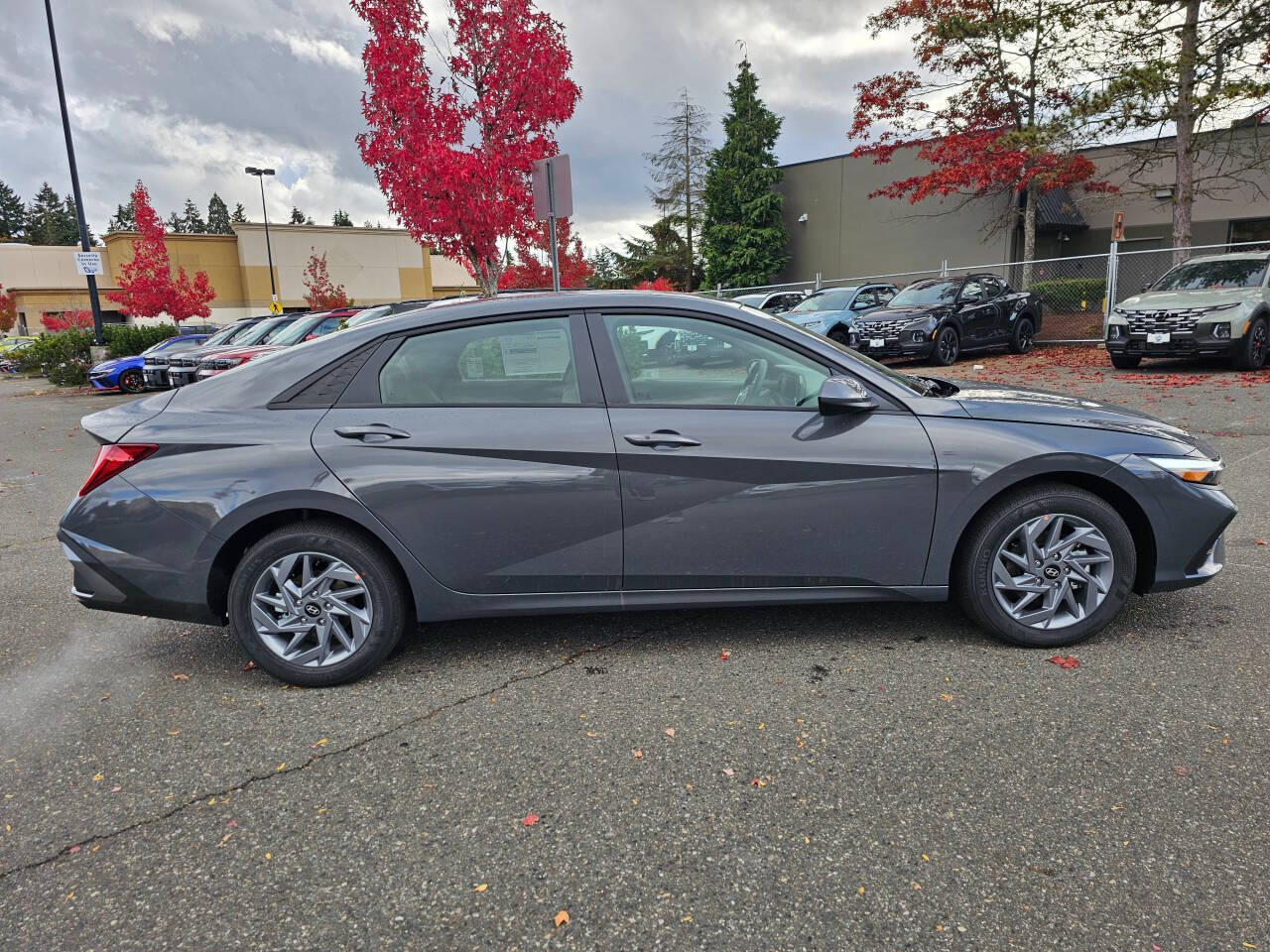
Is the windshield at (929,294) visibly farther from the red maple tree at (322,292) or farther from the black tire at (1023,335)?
the red maple tree at (322,292)

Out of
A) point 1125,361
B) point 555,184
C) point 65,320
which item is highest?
point 555,184

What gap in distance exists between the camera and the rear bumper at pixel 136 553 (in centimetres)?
327

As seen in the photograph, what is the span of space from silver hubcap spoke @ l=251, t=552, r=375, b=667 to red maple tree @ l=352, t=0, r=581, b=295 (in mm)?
11226

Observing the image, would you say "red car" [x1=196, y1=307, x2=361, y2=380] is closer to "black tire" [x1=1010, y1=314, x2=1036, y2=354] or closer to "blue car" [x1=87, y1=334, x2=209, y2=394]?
"blue car" [x1=87, y1=334, x2=209, y2=394]

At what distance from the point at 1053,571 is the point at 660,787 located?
1977mm

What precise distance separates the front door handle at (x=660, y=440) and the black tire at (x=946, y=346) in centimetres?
1236

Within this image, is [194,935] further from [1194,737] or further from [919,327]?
[919,327]

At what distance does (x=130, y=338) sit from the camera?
77.4 ft

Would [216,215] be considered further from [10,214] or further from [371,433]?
[371,433]

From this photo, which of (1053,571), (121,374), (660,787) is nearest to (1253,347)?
(1053,571)

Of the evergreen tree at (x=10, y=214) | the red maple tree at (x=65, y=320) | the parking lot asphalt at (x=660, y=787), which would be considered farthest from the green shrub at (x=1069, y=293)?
the evergreen tree at (x=10, y=214)

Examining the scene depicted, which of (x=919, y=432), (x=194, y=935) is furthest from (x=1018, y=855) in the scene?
(x=194, y=935)

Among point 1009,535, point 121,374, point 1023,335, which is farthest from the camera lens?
point 121,374

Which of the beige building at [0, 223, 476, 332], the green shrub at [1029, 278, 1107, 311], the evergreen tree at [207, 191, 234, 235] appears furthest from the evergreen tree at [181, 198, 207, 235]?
the green shrub at [1029, 278, 1107, 311]
